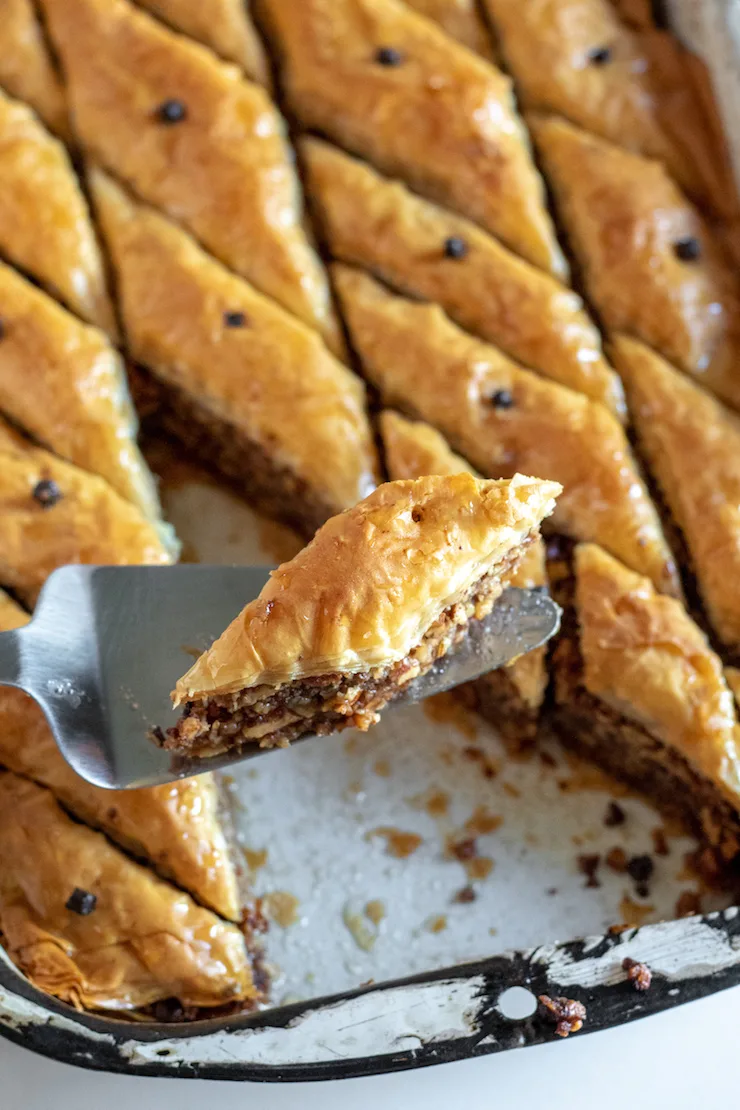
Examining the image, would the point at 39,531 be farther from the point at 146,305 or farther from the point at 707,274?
the point at 707,274

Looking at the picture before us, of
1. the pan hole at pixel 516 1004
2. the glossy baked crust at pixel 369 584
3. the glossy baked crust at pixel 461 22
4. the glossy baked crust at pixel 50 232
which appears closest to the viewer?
the glossy baked crust at pixel 369 584

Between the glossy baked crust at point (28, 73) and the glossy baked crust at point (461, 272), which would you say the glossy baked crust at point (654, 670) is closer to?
the glossy baked crust at point (461, 272)

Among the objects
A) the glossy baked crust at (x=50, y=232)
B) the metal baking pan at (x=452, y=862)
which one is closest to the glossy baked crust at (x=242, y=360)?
the glossy baked crust at (x=50, y=232)

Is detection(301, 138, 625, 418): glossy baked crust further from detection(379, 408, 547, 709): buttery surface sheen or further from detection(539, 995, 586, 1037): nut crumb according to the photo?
detection(539, 995, 586, 1037): nut crumb

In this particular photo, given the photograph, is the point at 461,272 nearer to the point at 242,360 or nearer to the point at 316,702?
the point at 242,360

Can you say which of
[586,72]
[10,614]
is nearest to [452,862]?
[10,614]

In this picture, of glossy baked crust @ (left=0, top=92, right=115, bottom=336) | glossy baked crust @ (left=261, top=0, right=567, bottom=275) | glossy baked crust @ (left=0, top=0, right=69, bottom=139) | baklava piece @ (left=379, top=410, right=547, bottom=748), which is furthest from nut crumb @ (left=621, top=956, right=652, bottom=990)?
glossy baked crust @ (left=0, top=0, right=69, bottom=139)

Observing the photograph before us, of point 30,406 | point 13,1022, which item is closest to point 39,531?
point 30,406
